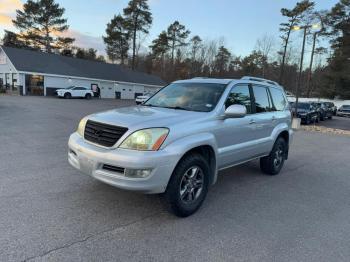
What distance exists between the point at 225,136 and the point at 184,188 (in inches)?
44.1

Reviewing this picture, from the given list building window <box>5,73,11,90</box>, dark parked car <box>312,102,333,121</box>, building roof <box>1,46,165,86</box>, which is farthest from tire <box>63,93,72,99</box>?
dark parked car <box>312,102,333,121</box>

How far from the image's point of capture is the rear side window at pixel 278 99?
20.4ft

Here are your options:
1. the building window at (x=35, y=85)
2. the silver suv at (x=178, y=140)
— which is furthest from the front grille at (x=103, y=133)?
the building window at (x=35, y=85)

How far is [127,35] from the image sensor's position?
5603 centimetres

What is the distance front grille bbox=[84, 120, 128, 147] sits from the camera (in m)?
3.66

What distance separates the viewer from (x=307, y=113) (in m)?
21.3

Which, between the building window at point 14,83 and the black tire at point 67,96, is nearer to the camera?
the black tire at point 67,96

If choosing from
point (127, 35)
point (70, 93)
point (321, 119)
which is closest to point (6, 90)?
point (70, 93)

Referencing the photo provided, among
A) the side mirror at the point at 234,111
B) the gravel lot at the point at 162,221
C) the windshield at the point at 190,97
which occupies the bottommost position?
the gravel lot at the point at 162,221

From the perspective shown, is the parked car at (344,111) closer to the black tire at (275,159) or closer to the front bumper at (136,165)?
the black tire at (275,159)

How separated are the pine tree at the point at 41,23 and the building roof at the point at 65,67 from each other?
46.3 feet

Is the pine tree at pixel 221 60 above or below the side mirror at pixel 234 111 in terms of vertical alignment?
above

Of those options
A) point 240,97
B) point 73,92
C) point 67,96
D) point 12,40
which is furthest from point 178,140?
point 12,40

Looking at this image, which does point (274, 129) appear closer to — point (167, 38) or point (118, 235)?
point (118, 235)
